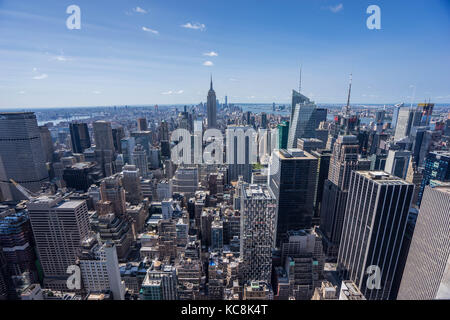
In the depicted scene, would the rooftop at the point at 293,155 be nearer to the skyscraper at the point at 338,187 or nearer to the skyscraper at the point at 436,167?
the skyscraper at the point at 338,187

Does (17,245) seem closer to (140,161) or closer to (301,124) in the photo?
(140,161)

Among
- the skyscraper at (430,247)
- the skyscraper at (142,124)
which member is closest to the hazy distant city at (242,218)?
the skyscraper at (430,247)

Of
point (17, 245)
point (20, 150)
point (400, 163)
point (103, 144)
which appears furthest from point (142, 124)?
point (400, 163)

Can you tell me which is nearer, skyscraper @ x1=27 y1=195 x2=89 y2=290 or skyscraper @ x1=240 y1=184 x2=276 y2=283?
skyscraper @ x1=240 y1=184 x2=276 y2=283

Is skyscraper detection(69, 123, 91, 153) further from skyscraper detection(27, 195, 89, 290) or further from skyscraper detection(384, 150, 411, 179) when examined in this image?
skyscraper detection(384, 150, 411, 179)

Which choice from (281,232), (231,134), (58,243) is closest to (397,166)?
(281,232)

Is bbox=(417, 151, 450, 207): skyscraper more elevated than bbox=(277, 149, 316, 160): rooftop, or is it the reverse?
bbox=(277, 149, 316, 160): rooftop

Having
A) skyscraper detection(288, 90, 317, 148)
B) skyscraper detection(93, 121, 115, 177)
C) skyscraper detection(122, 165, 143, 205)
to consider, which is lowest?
skyscraper detection(122, 165, 143, 205)

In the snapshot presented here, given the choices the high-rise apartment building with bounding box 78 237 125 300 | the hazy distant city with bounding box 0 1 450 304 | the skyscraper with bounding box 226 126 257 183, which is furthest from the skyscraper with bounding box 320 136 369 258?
the high-rise apartment building with bounding box 78 237 125 300
